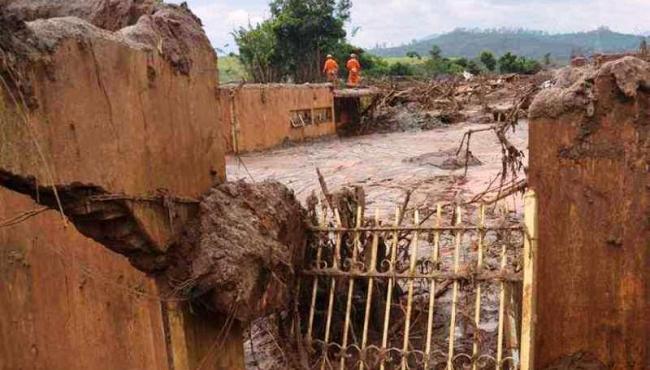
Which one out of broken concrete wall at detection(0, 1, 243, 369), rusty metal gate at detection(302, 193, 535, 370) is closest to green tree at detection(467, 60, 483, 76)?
rusty metal gate at detection(302, 193, 535, 370)

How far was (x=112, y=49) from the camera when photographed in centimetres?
258

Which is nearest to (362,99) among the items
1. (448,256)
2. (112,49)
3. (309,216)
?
(448,256)

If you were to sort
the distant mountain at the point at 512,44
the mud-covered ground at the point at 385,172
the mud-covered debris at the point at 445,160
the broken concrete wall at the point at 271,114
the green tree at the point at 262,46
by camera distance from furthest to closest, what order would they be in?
the distant mountain at the point at 512,44, the green tree at the point at 262,46, the broken concrete wall at the point at 271,114, the mud-covered debris at the point at 445,160, the mud-covered ground at the point at 385,172

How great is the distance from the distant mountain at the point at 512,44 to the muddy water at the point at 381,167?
92580 millimetres

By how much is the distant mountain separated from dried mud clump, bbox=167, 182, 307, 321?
105401mm

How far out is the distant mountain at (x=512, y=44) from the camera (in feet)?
387

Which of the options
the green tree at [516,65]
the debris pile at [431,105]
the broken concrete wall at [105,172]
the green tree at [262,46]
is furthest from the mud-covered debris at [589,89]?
the green tree at [516,65]

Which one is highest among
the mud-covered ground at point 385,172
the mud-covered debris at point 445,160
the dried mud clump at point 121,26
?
the dried mud clump at point 121,26

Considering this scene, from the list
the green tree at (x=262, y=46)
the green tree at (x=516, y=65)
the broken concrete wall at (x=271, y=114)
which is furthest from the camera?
the green tree at (x=516, y=65)

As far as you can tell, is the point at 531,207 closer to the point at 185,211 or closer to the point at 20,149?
the point at 185,211

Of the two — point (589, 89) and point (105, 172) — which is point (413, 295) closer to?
point (589, 89)

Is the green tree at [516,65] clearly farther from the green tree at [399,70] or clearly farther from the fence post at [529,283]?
the fence post at [529,283]

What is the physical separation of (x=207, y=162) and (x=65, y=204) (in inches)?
36.5

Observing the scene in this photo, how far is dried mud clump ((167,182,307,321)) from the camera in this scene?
9.53 ft
